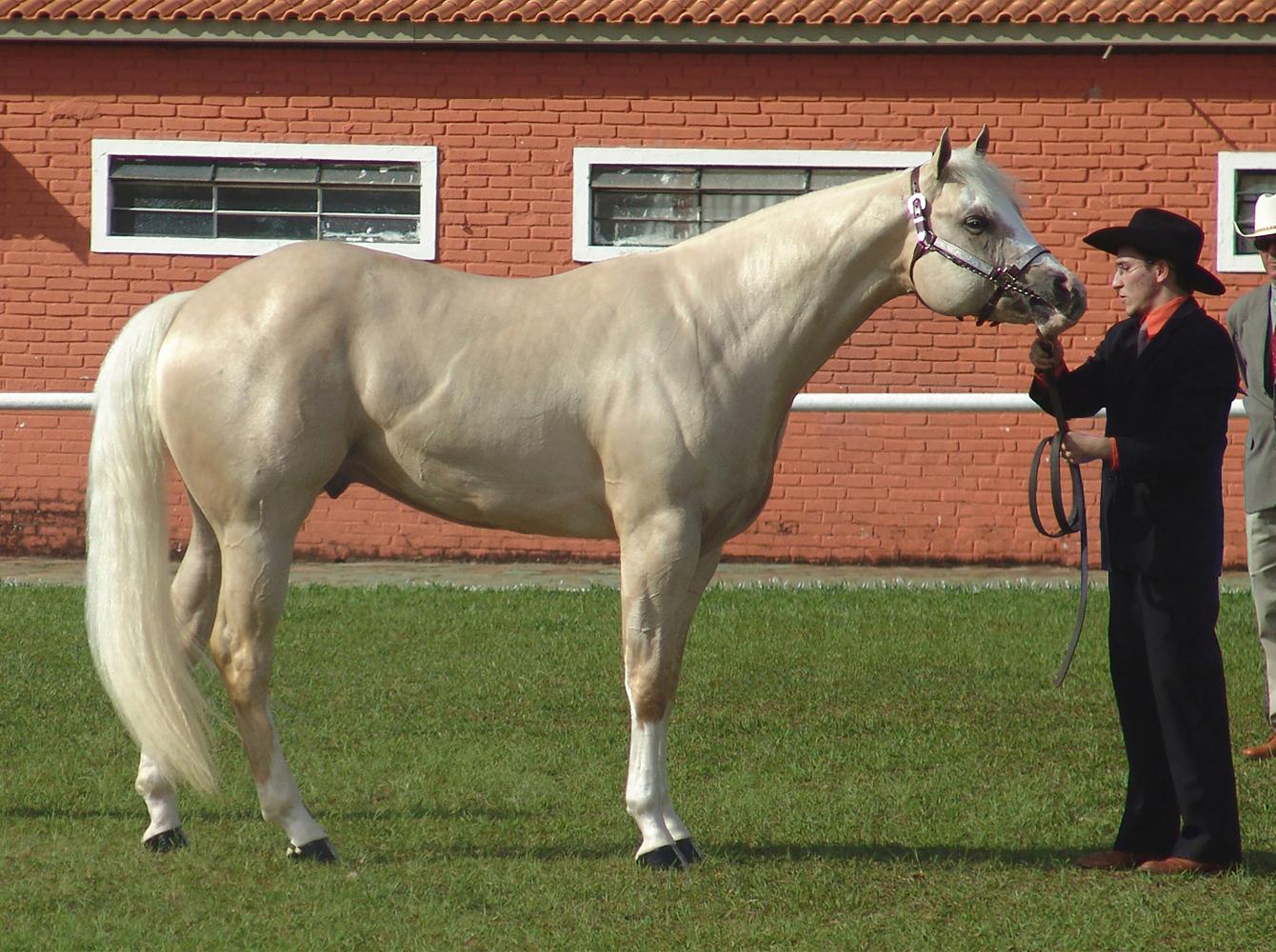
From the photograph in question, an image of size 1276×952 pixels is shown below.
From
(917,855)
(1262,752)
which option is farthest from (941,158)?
(1262,752)

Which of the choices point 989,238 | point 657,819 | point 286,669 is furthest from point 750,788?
point 286,669

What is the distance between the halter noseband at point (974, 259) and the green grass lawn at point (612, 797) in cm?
183

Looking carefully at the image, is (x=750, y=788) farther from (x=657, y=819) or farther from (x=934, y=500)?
(x=934, y=500)

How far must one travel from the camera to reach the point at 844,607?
9.57 m

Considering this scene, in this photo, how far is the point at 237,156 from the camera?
12.5 m

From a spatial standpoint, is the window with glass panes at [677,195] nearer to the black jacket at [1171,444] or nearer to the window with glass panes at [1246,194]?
the window with glass panes at [1246,194]

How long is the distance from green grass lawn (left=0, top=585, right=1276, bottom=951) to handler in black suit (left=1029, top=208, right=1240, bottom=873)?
1.05 ft

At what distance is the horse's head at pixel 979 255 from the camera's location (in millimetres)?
4719

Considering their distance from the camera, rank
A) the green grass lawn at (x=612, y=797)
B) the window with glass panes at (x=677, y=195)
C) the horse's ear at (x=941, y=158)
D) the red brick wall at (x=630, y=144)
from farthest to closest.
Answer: the window with glass panes at (x=677, y=195) → the red brick wall at (x=630, y=144) → the horse's ear at (x=941, y=158) → the green grass lawn at (x=612, y=797)

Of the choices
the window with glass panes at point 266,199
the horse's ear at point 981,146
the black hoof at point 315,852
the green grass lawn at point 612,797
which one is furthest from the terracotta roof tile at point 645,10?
the black hoof at point 315,852

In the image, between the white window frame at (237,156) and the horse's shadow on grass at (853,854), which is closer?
the horse's shadow on grass at (853,854)

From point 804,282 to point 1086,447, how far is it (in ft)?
3.35

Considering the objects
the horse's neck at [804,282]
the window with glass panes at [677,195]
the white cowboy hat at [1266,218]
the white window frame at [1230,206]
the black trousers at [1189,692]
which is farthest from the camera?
the window with glass panes at [677,195]

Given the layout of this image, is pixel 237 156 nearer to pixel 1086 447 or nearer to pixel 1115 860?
pixel 1086 447
